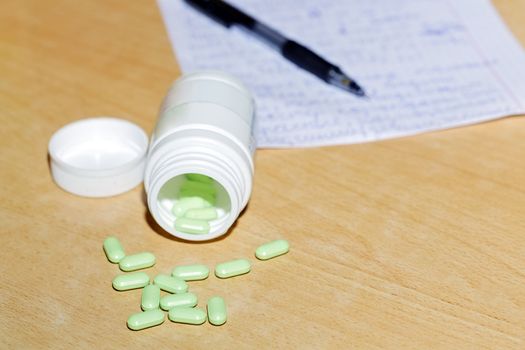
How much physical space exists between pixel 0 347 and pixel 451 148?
501mm

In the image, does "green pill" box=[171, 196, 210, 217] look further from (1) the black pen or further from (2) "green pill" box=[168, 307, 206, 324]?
(1) the black pen

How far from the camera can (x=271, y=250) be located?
75 cm

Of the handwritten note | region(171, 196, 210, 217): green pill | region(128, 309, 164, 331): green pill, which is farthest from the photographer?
the handwritten note

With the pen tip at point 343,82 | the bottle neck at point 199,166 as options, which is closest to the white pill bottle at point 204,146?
the bottle neck at point 199,166

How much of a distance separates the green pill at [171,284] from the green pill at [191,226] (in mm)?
51

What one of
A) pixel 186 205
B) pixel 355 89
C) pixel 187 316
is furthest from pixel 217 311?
pixel 355 89

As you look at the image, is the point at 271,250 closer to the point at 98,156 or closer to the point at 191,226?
the point at 191,226

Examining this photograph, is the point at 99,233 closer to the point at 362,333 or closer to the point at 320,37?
the point at 362,333

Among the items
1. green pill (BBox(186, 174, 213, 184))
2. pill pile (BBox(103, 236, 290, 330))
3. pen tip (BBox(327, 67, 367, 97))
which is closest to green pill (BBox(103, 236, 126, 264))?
pill pile (BBox(103, 236, 290, 330))

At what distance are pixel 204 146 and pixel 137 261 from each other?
0.12 metres

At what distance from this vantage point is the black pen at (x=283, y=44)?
972mm

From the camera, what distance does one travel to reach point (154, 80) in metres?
0.98

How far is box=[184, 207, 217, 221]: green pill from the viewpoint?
774 millimetres

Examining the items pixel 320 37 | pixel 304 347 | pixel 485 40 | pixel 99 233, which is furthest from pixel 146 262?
pixel 485 40
